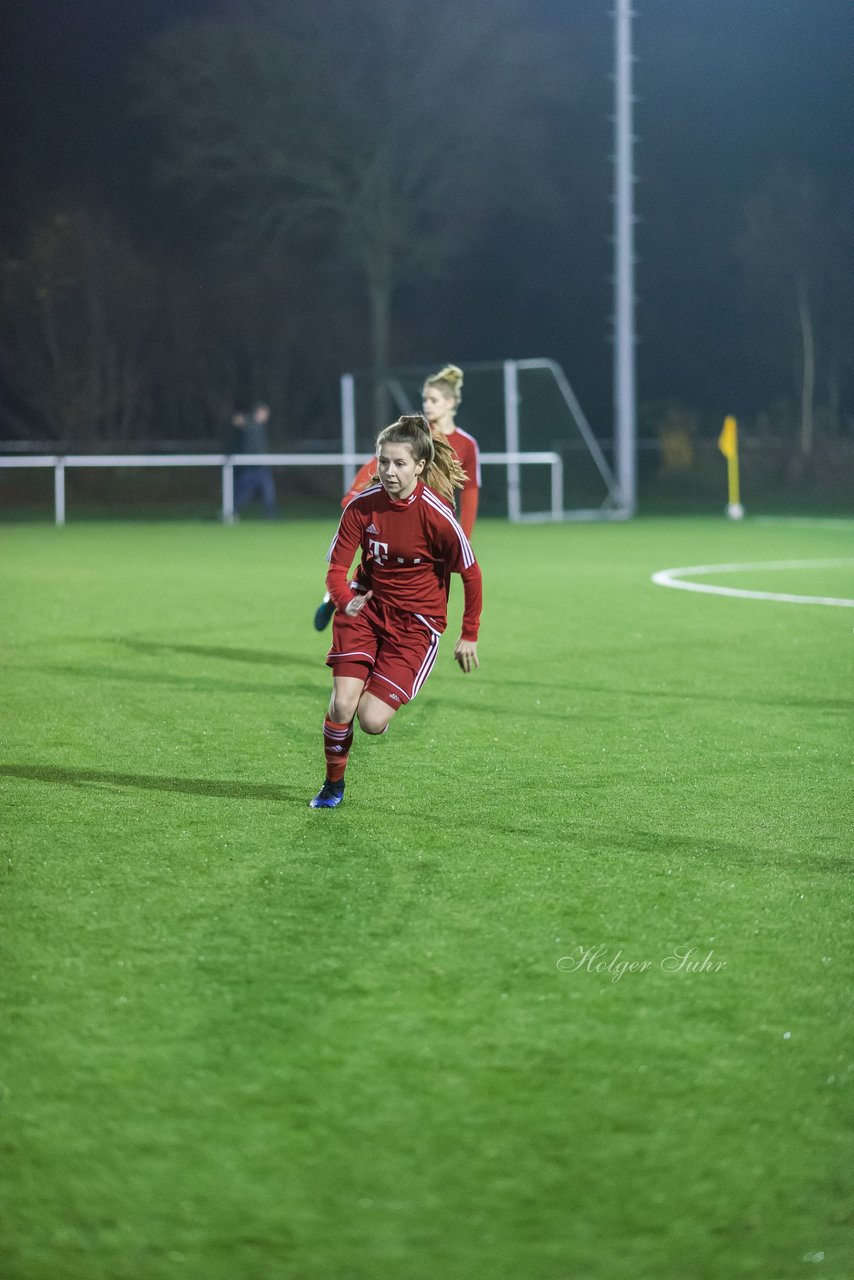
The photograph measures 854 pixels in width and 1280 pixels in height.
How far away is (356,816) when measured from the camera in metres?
5.31

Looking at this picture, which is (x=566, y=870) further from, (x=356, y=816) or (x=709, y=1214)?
(x=709, y=1214)

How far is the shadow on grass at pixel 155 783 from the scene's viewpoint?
18.5ft

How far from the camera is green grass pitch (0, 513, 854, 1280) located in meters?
2.48

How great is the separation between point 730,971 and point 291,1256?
158 centimetres

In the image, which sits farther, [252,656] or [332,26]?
[332,26]

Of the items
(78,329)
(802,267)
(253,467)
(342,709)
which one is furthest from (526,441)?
(802,267)

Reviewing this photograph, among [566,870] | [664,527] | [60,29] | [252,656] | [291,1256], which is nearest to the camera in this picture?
[291,1256]

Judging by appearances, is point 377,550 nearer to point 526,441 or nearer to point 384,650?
point 384,650

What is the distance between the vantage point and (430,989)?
138 inches

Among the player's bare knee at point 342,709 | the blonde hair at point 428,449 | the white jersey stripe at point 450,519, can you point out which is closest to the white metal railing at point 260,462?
the blonde hair at point 428,449

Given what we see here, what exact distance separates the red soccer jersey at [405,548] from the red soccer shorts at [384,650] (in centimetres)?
5

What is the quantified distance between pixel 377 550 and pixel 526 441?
2102cm

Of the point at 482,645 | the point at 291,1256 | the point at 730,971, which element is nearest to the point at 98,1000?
the point at 291,1256

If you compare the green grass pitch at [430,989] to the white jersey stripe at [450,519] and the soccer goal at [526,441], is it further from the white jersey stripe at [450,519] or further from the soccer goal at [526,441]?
the soccer goal at [526,441]
